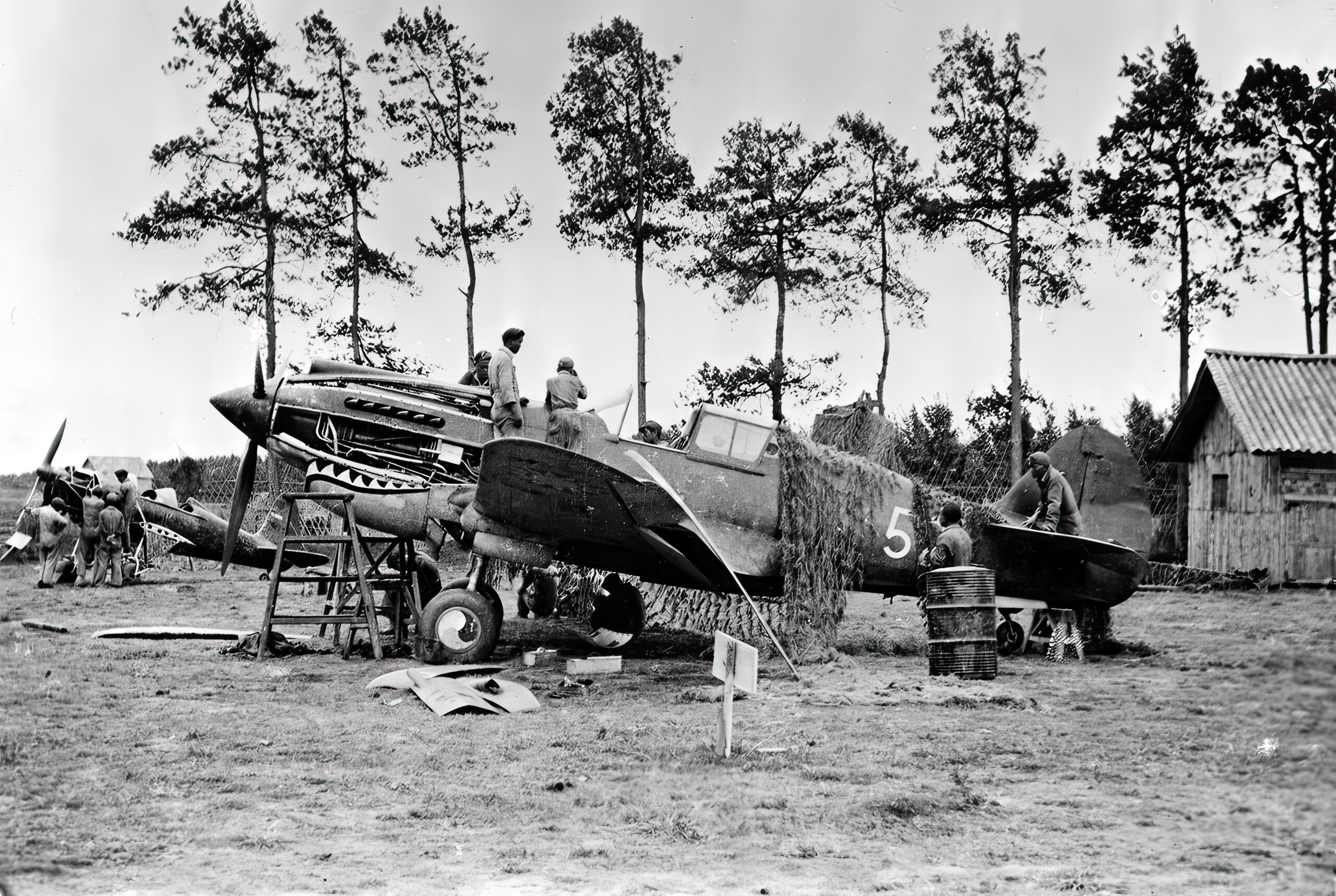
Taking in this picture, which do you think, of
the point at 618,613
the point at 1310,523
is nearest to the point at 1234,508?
the point at 1310,523

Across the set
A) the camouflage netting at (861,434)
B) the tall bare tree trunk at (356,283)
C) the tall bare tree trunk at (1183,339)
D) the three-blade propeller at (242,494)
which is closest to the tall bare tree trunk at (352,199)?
the tall bare tree trunk at (356,283)

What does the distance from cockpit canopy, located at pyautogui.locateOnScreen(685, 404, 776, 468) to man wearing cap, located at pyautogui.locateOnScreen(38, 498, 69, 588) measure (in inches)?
544

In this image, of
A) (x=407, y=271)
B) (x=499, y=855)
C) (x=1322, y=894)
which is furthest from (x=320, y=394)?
(x=407, y=271)

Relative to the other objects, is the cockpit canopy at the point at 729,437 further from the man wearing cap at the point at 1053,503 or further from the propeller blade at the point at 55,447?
the propeller blade at the point at 55,447

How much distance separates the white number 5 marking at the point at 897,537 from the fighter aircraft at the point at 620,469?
0.5 inches

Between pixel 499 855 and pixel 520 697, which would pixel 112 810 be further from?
pixel 520 697

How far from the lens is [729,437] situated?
10102mm

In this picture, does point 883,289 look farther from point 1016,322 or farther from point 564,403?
point 564,403

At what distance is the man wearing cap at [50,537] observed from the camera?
1814 cm

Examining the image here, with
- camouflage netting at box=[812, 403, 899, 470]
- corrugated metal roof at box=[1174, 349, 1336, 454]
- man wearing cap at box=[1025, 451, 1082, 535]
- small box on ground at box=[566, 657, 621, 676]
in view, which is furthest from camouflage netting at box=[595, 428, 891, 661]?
corrugated metal roof at box=[1174, 349, 1336, 454]

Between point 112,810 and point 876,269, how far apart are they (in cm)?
2794

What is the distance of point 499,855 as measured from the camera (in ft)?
12.9

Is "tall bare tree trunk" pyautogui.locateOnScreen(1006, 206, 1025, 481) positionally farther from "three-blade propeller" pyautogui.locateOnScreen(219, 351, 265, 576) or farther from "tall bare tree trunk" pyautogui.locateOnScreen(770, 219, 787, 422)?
"three-blade propeller" pyautogui.locateOnScreen(219, 351, 265, 576)

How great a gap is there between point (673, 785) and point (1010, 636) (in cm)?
722
